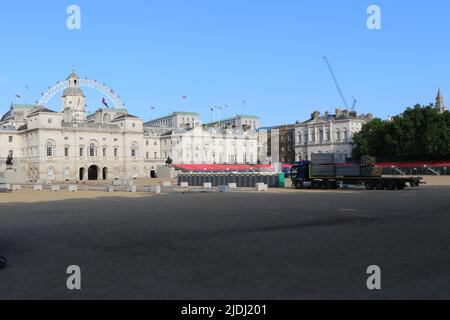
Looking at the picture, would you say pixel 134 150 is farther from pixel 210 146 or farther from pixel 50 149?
pixel 210 146

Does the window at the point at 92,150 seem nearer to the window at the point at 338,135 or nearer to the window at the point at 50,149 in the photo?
the window at the point at 50,149

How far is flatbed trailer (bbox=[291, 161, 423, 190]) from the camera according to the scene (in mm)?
47656

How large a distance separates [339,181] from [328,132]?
266 ft

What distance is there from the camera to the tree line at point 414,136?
96312 mm

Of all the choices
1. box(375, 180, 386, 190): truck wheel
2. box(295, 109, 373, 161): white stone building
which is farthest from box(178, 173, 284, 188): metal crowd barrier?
box(295, 109, 373, 161): white stone building

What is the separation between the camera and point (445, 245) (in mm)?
13320

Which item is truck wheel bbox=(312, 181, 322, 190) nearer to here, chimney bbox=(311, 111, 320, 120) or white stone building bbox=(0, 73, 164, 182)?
white stone building bbox=(0, 73, 164, 182)

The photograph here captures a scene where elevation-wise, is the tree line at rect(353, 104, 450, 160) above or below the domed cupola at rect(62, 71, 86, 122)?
below

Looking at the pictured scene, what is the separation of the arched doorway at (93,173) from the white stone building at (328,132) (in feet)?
175

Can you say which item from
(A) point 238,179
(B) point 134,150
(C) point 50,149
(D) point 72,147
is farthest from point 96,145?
(A) point 238,179

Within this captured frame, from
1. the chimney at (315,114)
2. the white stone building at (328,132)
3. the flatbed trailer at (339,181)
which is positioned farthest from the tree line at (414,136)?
the flatbed trailer at (339,181)

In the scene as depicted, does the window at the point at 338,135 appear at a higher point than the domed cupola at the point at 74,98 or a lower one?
lower

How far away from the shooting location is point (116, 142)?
111 meters
